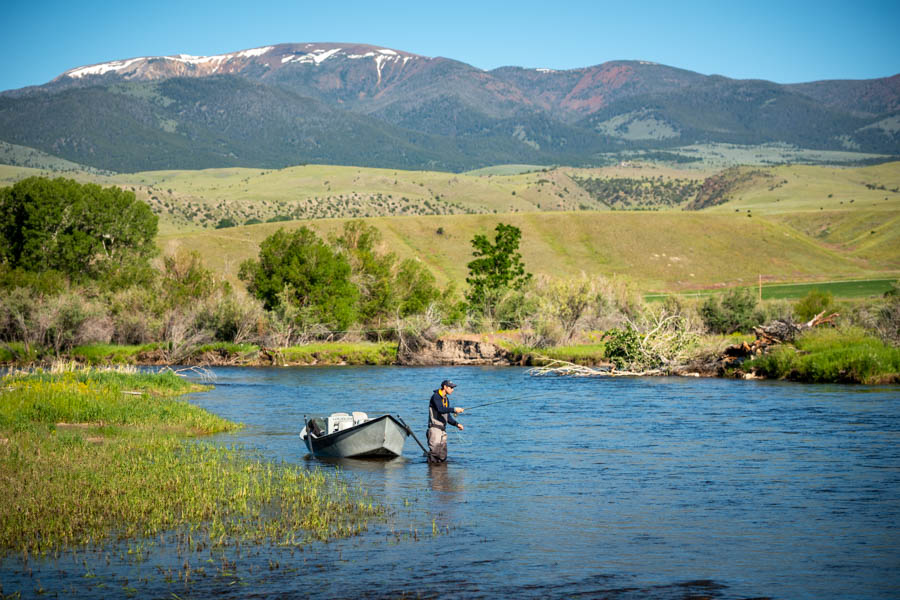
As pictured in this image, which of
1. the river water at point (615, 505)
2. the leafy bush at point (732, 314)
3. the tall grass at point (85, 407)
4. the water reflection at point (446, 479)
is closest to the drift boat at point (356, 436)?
the river water at point (615, 505)

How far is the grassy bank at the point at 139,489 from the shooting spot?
667 inches

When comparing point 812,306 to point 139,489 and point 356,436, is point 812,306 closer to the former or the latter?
point 356,436

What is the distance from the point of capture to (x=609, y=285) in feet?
214

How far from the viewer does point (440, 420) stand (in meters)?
23.9

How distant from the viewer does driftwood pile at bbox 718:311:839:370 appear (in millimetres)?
47312

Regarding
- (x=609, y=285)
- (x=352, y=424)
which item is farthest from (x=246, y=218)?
(x=352, y=424)

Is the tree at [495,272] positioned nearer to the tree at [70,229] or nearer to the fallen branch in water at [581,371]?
the fallen branch in water at [581,371]

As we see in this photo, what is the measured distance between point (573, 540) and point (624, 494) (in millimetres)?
4285

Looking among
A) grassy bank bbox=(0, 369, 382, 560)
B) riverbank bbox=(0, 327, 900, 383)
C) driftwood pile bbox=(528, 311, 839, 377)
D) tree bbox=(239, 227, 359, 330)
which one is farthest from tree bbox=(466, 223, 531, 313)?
grassy bank bbox=(0, 369, 382, 560)

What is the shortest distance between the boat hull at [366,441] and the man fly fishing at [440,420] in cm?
103

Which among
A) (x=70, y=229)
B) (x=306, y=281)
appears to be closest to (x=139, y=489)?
(x=306, y=281)

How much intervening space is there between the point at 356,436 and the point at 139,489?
6.70 meters

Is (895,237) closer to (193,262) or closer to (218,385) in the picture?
(193,262)

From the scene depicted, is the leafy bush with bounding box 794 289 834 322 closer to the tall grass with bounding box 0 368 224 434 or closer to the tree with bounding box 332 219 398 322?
the tree with bounding box 332 219 398 322
